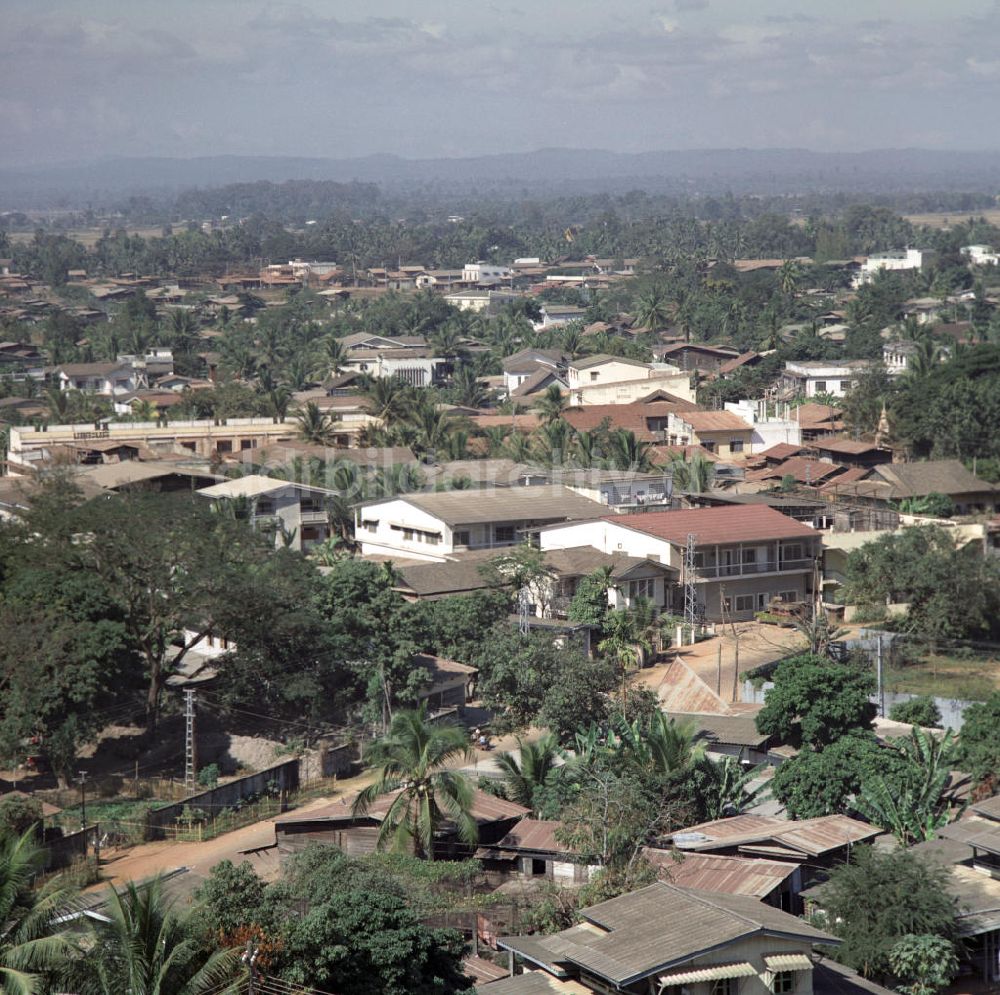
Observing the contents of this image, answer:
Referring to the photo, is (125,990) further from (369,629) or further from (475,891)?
(369,629)

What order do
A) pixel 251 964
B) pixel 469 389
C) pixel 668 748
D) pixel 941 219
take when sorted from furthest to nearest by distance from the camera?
pixel 941 219 → pixel 469 389 → pixel 668 748 → pixel 251 964

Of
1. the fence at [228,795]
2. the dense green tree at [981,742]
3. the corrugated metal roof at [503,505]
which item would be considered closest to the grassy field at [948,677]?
the dense green tree at [981,742]

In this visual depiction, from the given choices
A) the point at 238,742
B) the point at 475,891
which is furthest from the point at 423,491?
the point at 475,891

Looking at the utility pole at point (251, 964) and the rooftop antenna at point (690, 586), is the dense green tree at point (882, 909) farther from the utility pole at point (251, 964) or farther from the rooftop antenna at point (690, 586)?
the rooftop antenna at point (690, 586)

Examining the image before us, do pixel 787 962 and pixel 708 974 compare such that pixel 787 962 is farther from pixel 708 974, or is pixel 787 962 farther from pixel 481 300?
pixel 481 300

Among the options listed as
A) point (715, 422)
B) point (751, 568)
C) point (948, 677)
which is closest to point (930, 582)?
point (948, 677)
